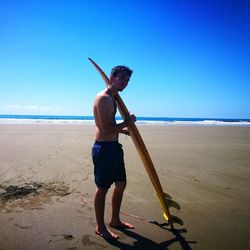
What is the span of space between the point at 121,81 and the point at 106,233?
69.3 inches

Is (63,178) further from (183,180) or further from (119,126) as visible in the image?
(119,126)

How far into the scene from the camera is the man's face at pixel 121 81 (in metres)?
3.21

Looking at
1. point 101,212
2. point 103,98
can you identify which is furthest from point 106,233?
point 103,98

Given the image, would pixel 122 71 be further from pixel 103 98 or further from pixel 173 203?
pixel 173 203

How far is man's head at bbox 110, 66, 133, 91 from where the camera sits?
3.20 m

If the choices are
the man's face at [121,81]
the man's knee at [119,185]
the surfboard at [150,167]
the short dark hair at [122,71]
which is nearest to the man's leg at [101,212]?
the man's knee at [119,185]

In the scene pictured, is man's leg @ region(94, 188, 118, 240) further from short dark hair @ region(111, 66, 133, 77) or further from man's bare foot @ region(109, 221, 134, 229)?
short dark hair @ region(111, 66, 133, 77)

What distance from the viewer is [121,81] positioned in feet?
10.6

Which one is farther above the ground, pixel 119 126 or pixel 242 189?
pixel 119 126

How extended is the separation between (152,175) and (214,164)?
4.36m

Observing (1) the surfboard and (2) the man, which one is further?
(1) the surfboard

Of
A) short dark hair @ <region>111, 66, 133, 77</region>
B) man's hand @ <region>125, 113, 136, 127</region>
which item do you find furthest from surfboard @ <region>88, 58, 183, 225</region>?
short dark hair @ <region>111, 66, 133, 77</region>

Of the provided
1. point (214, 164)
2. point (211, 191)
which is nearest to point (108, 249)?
point (211, 191)

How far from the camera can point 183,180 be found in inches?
227
